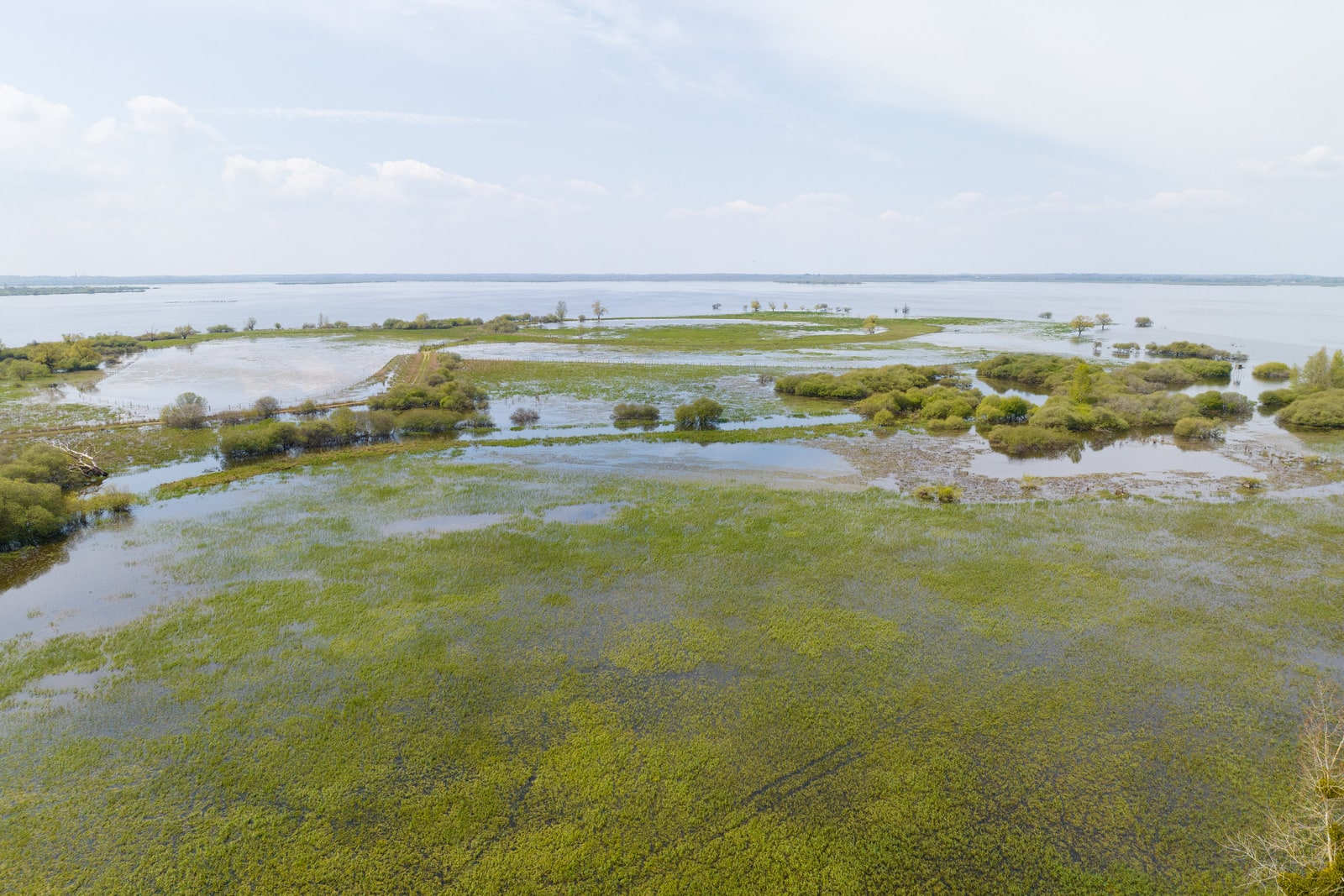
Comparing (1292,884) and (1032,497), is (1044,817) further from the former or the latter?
(1032,497)

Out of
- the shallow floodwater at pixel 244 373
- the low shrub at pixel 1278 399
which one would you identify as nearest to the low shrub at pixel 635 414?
the shallow floodwater at pixel 244 373

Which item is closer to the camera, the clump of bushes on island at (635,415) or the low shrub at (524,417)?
the low shrub at (524,417)

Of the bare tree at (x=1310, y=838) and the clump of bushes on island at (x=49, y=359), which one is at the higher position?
the clump of bushes on island at (x=49, y=359)

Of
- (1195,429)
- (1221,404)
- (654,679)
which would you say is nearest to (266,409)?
(654,679)

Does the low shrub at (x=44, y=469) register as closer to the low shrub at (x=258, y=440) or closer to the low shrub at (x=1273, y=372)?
the low shrub at (x=258, y=440)

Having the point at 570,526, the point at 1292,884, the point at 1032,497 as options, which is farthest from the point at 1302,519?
the point at 570,526

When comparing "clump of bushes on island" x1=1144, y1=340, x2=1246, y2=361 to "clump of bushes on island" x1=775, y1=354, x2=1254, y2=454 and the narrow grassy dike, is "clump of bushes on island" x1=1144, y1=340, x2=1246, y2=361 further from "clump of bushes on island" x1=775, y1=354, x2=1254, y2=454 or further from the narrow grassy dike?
the narrow grassy dike

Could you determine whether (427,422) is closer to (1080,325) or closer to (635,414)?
(635,414)
